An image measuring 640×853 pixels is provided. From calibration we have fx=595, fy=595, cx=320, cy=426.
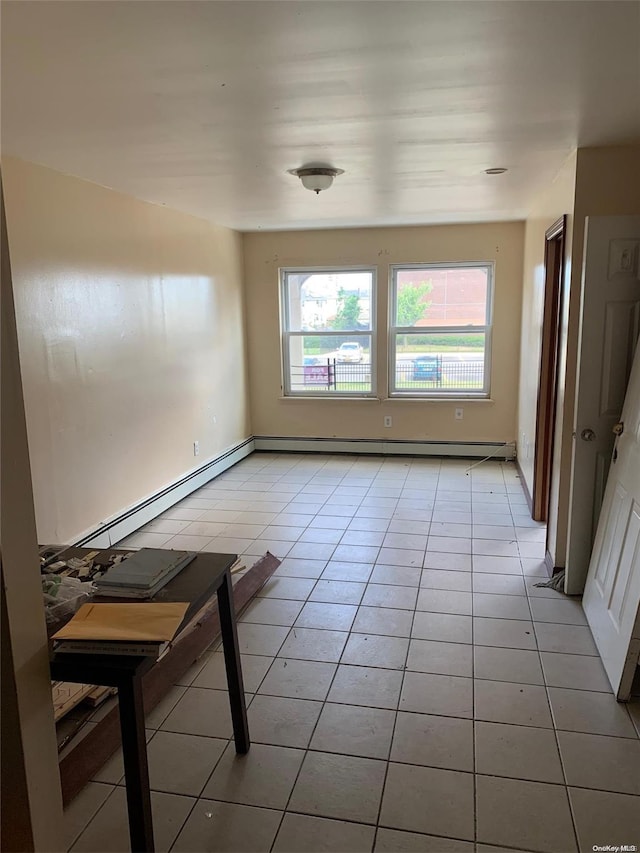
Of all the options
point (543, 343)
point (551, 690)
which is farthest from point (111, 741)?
point (543, 343)

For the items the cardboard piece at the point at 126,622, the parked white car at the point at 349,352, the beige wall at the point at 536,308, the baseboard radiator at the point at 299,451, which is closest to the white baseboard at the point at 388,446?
the baseboard radiator at the point at 299,451

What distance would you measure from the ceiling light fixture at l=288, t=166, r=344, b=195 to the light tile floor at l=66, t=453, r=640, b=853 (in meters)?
2.17

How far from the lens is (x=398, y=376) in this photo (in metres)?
6.07

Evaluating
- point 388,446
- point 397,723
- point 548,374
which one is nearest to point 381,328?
point 388,446

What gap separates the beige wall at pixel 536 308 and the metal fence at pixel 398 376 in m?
0.58

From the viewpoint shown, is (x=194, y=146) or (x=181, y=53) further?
(x=194, y=146)

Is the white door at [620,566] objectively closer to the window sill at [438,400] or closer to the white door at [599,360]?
the white door at [599,360]

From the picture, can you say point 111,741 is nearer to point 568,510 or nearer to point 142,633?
point 142,633

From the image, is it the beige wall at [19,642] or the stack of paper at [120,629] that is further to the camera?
the stack of paper at [120,629]

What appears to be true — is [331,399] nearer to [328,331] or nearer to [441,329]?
[328,331]

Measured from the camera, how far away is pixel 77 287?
3438mm

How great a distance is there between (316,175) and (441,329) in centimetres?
294

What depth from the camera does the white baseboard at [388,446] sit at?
5879 millimetres

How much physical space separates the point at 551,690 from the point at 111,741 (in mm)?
1666
